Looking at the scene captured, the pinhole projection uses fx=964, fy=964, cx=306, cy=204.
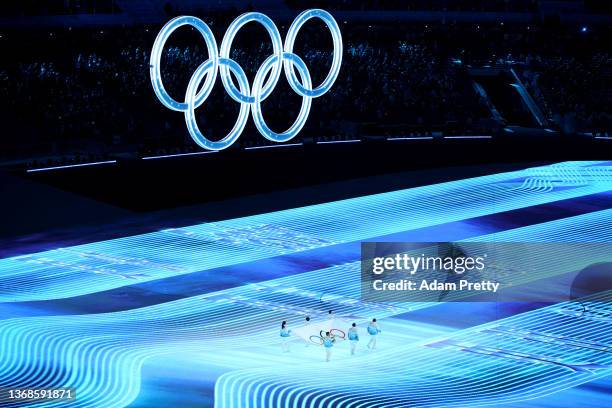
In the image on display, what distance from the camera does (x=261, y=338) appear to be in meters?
18.6

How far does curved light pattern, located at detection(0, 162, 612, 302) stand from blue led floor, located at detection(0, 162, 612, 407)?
0.08m

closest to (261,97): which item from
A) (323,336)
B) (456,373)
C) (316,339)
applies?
(316,339)

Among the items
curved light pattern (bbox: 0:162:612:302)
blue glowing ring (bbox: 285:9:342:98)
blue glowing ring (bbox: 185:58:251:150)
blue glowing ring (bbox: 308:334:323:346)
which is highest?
blue glowing ring (bbox: 285:9:342:98)

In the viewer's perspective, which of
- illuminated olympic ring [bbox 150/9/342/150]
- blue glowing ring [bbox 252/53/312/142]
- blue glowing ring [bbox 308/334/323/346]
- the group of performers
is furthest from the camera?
blue glowing ring [bbox 252/53/312/142]

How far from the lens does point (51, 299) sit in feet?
69.2

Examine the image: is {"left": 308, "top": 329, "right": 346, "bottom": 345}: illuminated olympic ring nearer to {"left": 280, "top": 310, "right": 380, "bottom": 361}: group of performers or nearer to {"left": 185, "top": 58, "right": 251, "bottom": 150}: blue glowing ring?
{"left": 280, "top": 310, "right": 380, "bottom": 361}: group of performers

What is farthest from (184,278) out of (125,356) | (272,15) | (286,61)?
(272,15)

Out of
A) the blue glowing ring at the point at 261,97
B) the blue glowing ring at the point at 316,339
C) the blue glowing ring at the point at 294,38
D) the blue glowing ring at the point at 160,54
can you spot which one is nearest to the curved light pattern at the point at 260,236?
the blue glowing ring at the point at 261,97

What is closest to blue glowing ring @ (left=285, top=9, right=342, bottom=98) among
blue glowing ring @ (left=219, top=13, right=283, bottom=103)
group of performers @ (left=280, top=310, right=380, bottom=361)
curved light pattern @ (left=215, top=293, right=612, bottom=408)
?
blue glowing ring @ (left=219, top=13, right=283, bottom=103)

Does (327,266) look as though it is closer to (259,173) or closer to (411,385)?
(411,385)

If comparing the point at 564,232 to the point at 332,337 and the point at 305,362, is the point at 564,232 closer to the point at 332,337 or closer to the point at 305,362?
the point at 332,337

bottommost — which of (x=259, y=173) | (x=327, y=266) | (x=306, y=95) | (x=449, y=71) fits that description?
(x=327, y=266)

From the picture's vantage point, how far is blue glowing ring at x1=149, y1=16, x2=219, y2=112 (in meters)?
29.5

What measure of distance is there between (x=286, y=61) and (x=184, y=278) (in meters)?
12.8
